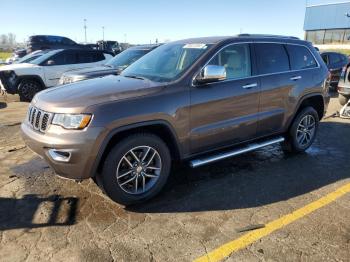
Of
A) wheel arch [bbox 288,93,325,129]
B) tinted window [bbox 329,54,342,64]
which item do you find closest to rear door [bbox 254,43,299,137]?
wheel arch [bbox 288,93,325,129]

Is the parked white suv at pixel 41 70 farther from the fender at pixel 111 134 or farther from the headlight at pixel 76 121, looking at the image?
the fender at pixel 111 134

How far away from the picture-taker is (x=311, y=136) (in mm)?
6043

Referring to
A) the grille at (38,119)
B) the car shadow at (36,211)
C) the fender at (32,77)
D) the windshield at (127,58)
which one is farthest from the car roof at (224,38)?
the fender at (32,77)

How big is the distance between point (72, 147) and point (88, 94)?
65cm

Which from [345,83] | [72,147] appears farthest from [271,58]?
[345,83]

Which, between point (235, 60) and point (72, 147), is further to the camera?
point (235, 60)

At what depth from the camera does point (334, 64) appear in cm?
1334

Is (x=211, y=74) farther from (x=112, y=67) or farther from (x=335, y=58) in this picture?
(x=335, y=58)

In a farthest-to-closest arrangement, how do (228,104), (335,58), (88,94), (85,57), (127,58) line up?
1. (335,58)
2. (85,57)
3. (127,58)
4. (228,104)
5. (88,94)

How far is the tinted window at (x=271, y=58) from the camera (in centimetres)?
504

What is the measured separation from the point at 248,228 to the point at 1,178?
3.37 metres

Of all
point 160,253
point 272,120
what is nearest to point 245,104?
point 272,120

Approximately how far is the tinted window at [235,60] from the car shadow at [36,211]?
2473 mm

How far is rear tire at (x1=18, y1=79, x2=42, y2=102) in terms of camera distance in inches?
444
